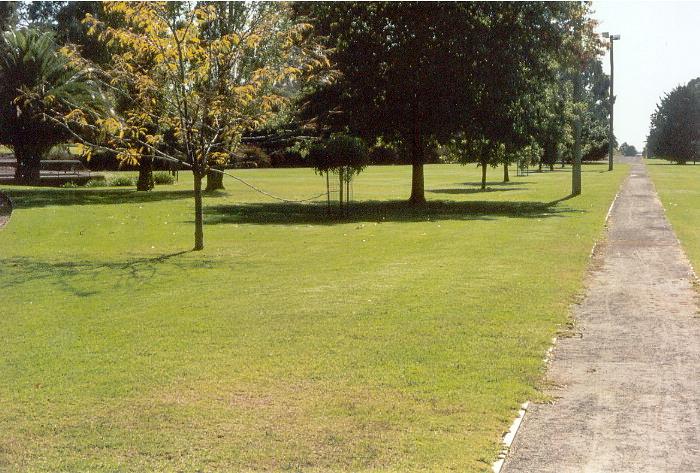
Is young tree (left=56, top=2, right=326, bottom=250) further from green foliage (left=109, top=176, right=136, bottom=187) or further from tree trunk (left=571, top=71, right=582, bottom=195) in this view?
green foliage (left=109, top=176, right=136, bottom=187)

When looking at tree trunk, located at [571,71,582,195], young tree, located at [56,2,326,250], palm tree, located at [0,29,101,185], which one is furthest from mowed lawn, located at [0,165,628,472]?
palm tree, located at [0,29,101,185]

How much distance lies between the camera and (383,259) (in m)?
15.7

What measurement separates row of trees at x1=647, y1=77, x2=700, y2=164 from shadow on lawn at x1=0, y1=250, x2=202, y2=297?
9391 cm

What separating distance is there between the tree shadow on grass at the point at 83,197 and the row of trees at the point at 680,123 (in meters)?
74.6

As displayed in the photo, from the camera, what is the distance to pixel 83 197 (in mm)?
35750

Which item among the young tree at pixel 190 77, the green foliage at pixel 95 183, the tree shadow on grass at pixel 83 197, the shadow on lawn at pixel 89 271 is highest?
the young tree at pixel 190 77

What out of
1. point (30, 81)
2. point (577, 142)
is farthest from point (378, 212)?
point (30, 81)

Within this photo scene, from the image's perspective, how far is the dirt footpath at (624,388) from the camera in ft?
17.5

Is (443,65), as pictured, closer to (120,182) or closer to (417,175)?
(417,175)

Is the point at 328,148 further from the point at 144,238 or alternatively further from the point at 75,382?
the point at 75,382

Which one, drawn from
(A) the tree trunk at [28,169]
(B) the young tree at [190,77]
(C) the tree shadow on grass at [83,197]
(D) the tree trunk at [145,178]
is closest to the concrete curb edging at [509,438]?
(B) the young tree at [190,77]

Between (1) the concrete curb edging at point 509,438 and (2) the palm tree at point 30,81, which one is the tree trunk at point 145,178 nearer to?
(2) the palm tree at point 30,81

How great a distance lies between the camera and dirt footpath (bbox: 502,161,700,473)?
534 cm

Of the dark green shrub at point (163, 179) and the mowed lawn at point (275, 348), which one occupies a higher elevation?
the dark green shrub at point (163, 179)
